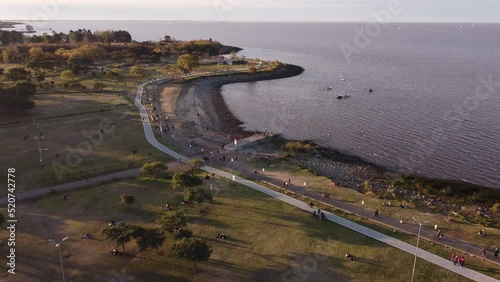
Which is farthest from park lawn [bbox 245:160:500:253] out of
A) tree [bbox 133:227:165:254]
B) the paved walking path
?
tree [bbox 133:227:165:254]

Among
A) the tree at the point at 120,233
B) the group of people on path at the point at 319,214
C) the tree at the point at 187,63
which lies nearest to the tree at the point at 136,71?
the tree at the point at 187,63

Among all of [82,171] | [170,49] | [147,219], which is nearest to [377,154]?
[147,219]

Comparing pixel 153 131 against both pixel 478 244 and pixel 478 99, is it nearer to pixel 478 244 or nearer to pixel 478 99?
pixel 478 244

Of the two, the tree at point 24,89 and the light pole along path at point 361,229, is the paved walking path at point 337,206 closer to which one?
the light pole along path at point 361,229

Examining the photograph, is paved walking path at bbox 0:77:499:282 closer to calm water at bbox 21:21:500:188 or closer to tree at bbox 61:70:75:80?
calm water at bbox 21:21:500:188

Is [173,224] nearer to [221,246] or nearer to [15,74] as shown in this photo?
[221,246]
